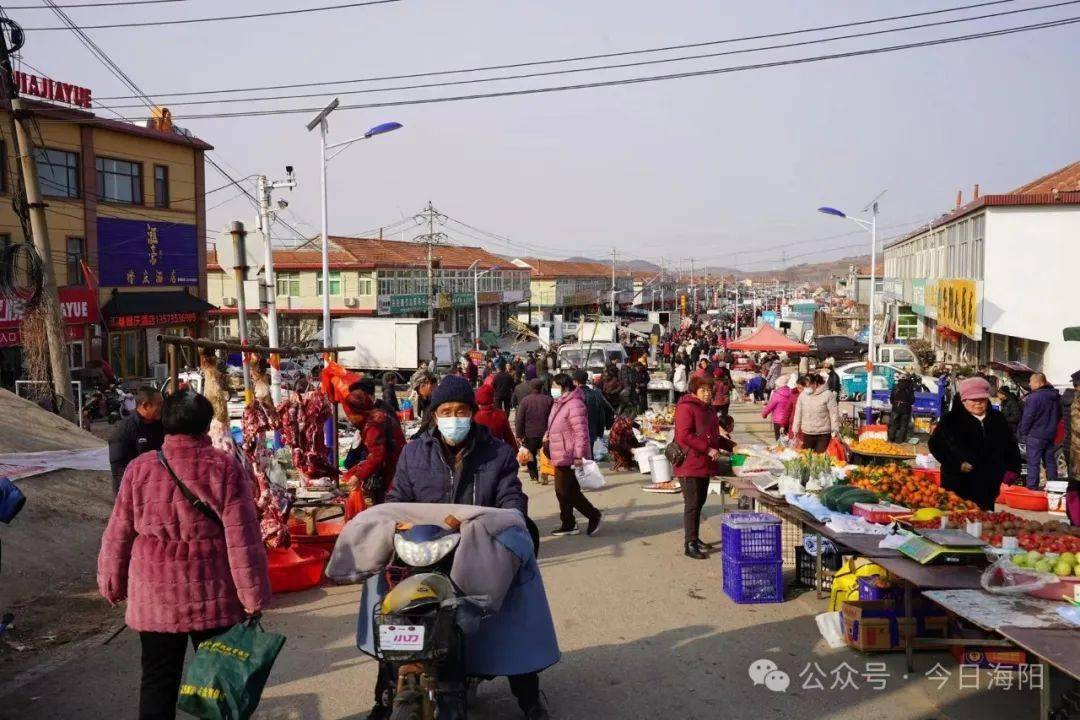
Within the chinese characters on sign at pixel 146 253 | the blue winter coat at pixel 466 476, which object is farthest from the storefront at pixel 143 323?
the blue winter coat at pixel 466 476

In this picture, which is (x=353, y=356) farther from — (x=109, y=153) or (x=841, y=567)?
(x=841, y=567)

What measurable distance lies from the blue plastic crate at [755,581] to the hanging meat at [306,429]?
4443 mm

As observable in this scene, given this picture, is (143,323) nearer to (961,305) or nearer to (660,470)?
(660,470)

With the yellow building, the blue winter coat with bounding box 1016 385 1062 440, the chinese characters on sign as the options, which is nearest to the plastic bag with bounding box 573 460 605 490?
the blue winter coat with bounding box 1016 385 1062 440

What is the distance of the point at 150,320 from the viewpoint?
36625 millimetres

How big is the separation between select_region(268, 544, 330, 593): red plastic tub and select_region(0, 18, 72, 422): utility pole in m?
9.56

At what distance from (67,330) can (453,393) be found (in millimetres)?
30903

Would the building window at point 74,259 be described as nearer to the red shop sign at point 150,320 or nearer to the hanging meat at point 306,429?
the red shop sign at point 150,320

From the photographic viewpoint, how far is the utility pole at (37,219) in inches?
610

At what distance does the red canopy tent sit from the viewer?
26.3 meters

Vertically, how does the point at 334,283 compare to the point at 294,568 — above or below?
above

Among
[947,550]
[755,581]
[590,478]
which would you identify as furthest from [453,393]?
[590,478]

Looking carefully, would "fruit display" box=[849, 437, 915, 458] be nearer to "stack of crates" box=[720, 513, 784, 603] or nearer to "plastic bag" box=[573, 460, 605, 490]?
"plastic bag" box=[573, 460, 605, 490]

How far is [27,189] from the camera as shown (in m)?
15.7
